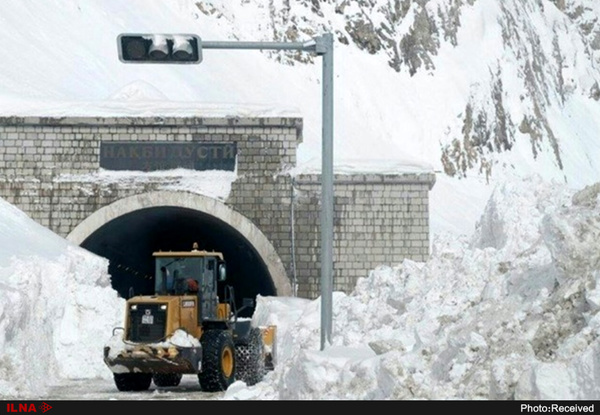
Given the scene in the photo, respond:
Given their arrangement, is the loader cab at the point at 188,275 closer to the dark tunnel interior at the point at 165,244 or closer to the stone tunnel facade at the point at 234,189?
the stone tunnel facade at the point at 234,189

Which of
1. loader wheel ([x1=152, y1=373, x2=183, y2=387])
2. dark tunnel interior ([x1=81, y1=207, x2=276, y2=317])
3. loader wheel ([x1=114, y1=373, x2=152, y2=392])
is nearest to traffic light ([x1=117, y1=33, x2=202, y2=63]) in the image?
loader wheel ([x1=114, y1=373, x2=152, y2=392])

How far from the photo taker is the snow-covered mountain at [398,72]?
50.0 m

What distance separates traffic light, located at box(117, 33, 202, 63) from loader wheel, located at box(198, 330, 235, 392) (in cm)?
520

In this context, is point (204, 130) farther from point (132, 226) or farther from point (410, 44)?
point (410, 44)

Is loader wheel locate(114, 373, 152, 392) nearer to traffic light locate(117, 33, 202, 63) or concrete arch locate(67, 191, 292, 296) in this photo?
traffic light locate(117, 33, 202, 63)

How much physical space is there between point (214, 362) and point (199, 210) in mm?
14583

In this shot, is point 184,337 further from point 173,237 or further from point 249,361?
point 173,237

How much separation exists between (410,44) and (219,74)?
15.4 meters

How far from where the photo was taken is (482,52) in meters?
71.1

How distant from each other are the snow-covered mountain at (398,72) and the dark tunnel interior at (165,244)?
523 cm

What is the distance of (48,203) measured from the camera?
32.6m
